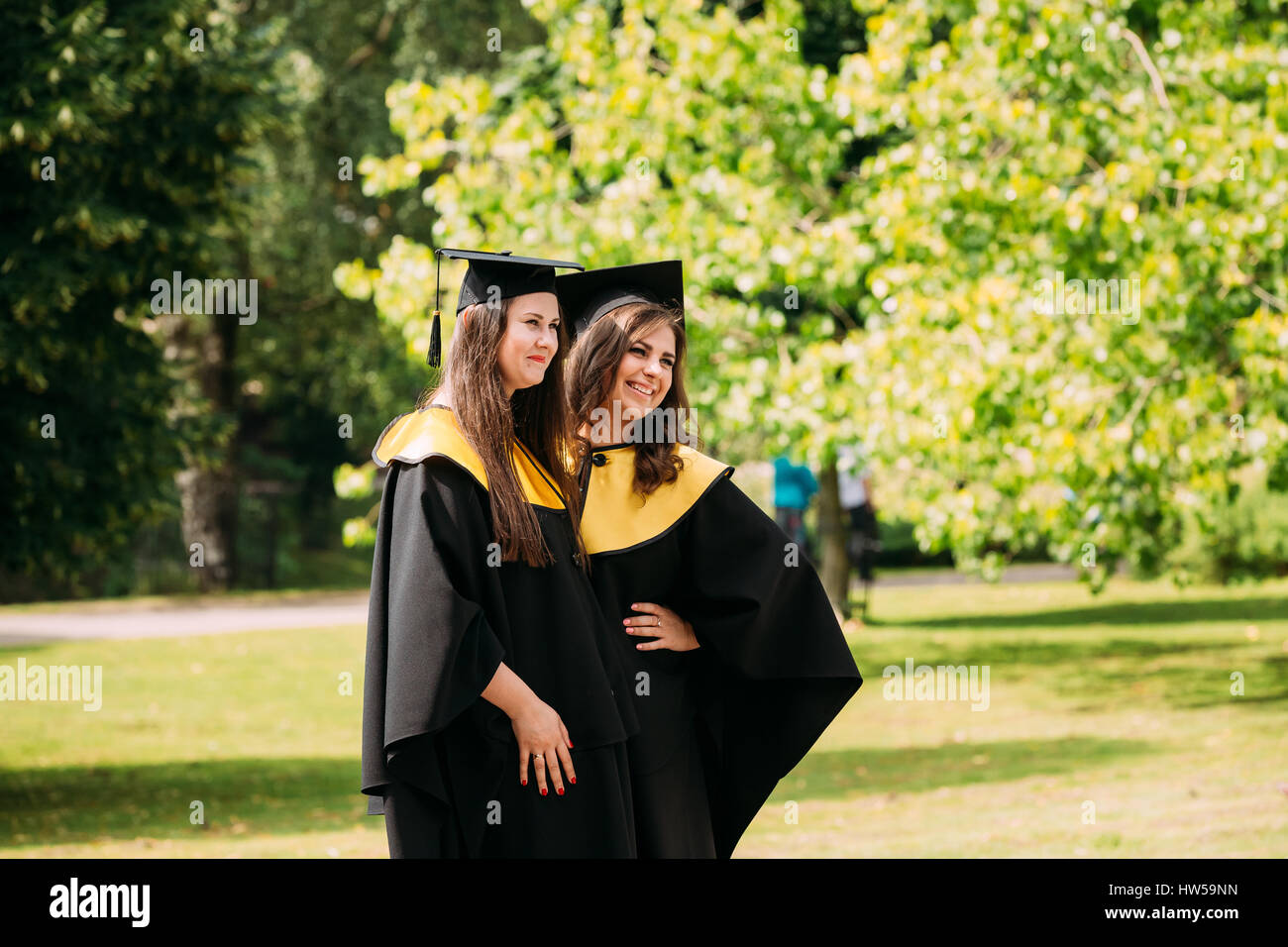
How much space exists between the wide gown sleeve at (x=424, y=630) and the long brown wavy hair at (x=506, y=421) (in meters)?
0.08

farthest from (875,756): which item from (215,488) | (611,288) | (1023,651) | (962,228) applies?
(215,488)

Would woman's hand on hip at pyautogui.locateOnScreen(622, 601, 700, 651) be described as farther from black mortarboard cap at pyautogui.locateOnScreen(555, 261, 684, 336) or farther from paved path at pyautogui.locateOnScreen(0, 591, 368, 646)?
paved path at pyautogui.locateOnScreen(0, 591, 368, 646)

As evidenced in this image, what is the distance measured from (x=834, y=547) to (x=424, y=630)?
13.8 meters

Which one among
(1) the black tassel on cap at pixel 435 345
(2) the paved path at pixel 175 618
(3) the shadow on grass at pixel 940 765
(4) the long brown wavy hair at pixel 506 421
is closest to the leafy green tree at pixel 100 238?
(3) the shadow on grass at pixel 940 765

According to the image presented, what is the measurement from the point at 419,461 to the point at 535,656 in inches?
20.5

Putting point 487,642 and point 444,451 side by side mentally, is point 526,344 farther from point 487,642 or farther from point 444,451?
point 487,642

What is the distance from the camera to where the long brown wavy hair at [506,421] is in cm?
316

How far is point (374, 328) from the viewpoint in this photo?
22.6 meters

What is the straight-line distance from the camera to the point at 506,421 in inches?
130

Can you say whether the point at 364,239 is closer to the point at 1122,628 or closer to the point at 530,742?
the point at 1122,628

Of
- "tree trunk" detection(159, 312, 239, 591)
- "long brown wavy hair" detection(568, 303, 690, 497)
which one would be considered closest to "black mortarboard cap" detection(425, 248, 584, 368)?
"long brown wavy hair" detection(568, 303, 690, 497)

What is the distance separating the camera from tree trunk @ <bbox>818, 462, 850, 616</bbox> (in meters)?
16.3

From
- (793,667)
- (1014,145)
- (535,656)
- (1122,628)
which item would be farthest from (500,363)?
(1122,628)

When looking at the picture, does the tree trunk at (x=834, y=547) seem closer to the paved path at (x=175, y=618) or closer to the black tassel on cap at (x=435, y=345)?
the paved path at (x=175, y=618)
